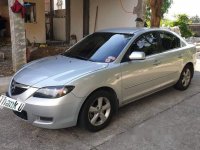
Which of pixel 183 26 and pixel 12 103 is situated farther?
pixel 183 26

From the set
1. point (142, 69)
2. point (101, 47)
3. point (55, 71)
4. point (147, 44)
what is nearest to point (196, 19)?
point (147, 44)

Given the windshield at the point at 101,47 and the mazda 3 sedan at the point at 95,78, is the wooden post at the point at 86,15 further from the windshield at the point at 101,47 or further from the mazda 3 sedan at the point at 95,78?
the windshield at the point at 101,47

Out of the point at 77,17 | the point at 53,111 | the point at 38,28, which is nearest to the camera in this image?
the point at 53,111

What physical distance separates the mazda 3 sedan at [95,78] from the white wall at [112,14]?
706cm

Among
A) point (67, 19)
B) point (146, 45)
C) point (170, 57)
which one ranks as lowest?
point (170, 57)

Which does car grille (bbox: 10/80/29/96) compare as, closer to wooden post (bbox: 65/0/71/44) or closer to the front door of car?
the front door of car

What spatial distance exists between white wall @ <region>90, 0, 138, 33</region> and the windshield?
24.8ft

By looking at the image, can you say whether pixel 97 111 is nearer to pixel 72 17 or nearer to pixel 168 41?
pixel 168 41

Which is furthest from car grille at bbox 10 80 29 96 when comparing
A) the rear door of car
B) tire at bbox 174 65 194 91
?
tire at bbox 174 65 194 91

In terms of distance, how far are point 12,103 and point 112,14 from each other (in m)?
10.2

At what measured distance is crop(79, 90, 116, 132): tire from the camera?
12.1ft

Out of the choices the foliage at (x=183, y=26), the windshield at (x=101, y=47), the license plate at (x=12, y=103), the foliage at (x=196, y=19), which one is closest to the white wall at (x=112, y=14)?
the foliage at (x=183, y=26)

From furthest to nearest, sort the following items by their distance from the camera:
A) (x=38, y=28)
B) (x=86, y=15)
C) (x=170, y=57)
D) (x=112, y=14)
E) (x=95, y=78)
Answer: (x=86, y=15) → (x=112, y=14) → (x=38, y=28) → (x=170, y=57) → (x=95, y=78)

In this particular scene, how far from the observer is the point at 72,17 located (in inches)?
587
